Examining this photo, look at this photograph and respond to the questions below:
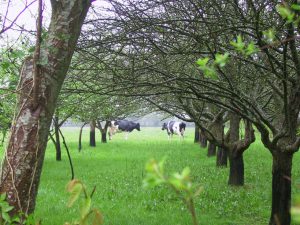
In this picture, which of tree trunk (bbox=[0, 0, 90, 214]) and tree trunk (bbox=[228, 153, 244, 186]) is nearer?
tree trunk (bbox=[0, 0, 90, 214])

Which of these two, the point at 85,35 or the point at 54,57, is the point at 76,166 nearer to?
the point at 85,35

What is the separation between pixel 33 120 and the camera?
9.81 feet

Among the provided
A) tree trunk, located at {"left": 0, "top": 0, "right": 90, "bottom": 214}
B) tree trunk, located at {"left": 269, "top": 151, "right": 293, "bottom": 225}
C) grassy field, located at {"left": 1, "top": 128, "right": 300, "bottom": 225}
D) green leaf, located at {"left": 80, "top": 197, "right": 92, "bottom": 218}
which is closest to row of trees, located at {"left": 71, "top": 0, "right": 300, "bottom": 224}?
tree trunk, located at {"left": 269, "top": 151, "right": 293, "bottom": 225}

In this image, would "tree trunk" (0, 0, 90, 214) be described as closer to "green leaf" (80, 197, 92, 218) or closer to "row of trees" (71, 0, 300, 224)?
"green leaf" (80, 197, 92, 218)

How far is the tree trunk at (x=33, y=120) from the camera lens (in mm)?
2947

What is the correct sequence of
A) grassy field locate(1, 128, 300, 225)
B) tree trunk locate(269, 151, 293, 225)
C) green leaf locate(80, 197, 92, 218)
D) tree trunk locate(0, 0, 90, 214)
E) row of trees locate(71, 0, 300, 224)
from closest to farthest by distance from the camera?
green leaf locate(80, 197, 92, 218) < tree trunk locate(0, 0, 90, 214) < row of trees locate(71, 0, 300, 224) < tree trunk locate(269, 151, 293, 225) < grassy field locate(1, 128, 300, 225)

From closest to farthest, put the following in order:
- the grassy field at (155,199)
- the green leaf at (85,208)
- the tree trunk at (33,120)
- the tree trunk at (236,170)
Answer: the green leaf at (85,208), the tree trunk at (33,120), the grassy field at (155,199), the tree trunk at (236,170)

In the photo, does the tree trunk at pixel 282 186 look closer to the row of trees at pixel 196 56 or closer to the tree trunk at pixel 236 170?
the row of trees at pixel 196 56

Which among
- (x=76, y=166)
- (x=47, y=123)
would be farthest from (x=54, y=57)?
(x=76, y=166)

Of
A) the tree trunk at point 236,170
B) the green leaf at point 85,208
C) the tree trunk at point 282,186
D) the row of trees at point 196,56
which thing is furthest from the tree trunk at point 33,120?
the tree trunk at point 236,170

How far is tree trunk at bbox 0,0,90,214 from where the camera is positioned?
2.95 metres

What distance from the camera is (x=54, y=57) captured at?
124 inches

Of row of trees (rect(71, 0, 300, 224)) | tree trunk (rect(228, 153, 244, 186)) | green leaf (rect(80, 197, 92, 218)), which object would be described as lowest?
tree trunk (rect(228, 153, 244, 186))

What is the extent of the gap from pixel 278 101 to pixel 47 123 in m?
5.68
